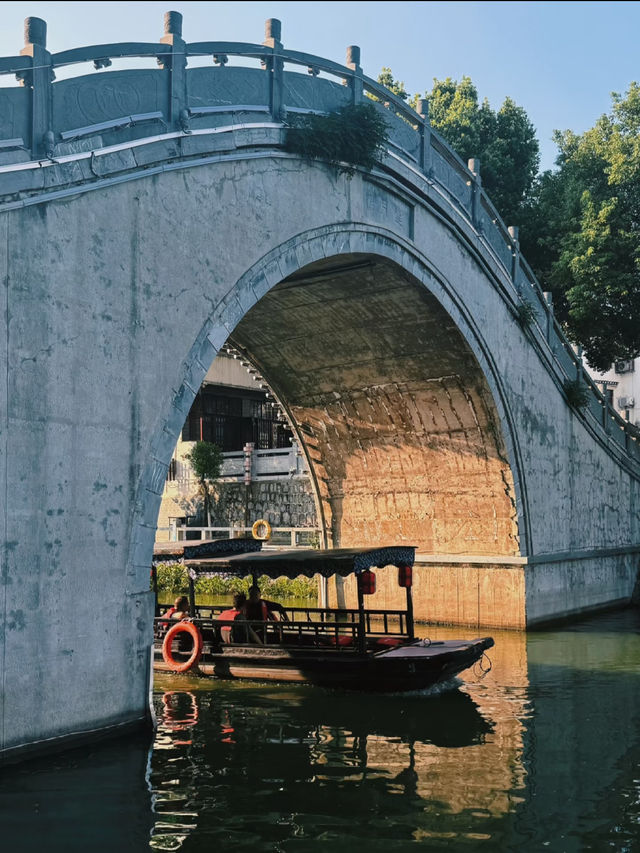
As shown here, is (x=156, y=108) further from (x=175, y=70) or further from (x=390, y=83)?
(x=390, y=83)

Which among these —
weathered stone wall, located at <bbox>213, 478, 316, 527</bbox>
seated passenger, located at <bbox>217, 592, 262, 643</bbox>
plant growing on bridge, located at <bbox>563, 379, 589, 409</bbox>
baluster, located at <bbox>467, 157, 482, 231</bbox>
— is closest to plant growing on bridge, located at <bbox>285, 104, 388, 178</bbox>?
baluster, located at <bbox>467, 157, 482, 231</bbox>

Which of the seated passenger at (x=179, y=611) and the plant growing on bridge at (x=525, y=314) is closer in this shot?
the seated passenger at (x=179, y=611)

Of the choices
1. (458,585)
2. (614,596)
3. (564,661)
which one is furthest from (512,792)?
(614,596)

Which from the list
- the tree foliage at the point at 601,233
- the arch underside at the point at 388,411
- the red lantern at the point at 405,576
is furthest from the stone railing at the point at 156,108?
the tree foliage at the point at 601,233

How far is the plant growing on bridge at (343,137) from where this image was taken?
38.3 feet

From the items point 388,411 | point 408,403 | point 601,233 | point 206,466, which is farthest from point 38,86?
point 206,466

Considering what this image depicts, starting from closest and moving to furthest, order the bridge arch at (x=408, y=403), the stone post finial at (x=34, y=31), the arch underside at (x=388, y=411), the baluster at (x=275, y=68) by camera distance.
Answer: the stone post finial at (x=34, y=31) < the baluster at (x=275, y=68) < the bridge arch at (x=408, y=403) < the arch underside at (x=388, y=411)

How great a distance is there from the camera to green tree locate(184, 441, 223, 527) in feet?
94.6

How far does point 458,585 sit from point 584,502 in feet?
13.3

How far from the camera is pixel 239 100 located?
11.0 metres

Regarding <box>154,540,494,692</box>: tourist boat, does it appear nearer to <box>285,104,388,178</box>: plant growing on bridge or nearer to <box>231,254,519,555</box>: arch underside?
<box>231,254,519,555</box>: arch underside

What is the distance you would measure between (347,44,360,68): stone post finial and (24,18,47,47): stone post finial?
18.0 feet

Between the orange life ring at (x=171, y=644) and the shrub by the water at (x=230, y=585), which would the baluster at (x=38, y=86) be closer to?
the orange life ring at (x=171, y=644)

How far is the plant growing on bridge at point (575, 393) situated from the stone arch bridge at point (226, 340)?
20.5 inches
